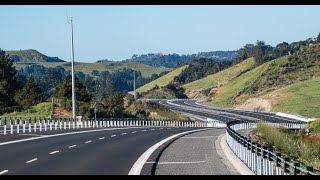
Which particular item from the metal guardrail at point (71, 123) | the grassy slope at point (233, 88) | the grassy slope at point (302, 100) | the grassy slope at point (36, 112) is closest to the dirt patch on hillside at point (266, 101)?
the grassy slope at point (302, 100)

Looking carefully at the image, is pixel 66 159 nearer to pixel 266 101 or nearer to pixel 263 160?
pixel 263 160

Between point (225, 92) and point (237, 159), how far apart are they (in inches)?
5871

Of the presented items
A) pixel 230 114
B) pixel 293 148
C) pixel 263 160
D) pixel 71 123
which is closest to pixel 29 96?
pixel 230 114

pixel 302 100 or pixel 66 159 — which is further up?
pixel 302 100

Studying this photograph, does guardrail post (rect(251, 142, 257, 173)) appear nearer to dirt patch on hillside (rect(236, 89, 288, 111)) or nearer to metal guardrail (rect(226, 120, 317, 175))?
metal guardrail (rect(226, 120, 317, 175))

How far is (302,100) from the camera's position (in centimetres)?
10919

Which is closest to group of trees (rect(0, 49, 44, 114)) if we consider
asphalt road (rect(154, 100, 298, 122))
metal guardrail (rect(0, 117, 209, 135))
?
metal guardrail (rect(0, 117, 209, 135))

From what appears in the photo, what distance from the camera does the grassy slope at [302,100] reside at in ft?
333

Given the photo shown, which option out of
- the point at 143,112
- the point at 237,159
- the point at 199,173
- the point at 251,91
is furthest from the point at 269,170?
the point at 251,91

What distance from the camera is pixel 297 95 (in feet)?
374

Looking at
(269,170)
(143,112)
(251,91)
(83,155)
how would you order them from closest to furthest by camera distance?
(269,170)
(83,155)
(143,112)
(251,91)

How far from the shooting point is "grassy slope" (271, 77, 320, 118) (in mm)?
101650

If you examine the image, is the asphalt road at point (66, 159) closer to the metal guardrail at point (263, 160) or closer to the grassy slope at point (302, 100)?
the metal guardrail at point (263, 160)
